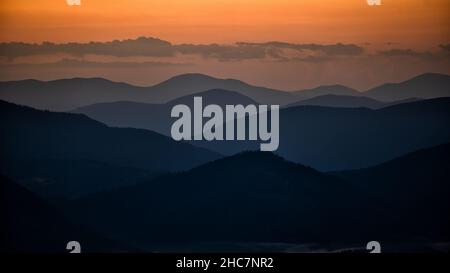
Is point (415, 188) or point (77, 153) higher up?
point (77, 153)

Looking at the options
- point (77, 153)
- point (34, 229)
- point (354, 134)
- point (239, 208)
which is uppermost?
point (354, 134)

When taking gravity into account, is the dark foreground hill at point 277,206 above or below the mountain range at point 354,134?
below

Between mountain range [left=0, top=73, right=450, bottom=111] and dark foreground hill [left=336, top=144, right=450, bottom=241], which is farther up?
mountain range [left=0, top=73, right=450, bottom=111]

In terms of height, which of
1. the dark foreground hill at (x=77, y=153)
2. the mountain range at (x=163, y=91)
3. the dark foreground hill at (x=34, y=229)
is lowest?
the dark foreground hill at (x=34, y=229)

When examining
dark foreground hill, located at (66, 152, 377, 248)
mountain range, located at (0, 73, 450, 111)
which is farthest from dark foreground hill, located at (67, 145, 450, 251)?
mountain range, located at (0, 73, 450, 111)

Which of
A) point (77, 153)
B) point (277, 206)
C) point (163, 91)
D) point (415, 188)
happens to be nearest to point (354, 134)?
point (415, 188)

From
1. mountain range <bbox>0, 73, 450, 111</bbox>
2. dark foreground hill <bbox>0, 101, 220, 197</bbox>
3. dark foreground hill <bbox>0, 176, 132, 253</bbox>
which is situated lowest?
dark foreground hill <bbox>0, 176, 132, 253</bbox>

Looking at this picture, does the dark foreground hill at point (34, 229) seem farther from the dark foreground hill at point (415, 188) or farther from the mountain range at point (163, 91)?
the dark foreground hill at point (415, 188)

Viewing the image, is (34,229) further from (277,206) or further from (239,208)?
(277,206)

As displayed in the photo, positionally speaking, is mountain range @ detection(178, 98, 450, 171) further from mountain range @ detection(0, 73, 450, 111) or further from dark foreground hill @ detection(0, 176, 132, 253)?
dark foreground hill @ detection(0, 176, 132, 253)

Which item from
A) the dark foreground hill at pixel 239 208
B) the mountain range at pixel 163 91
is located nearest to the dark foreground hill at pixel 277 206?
the dark foreground hill at pixel 239 208

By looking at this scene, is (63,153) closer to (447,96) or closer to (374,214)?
(374,214)
